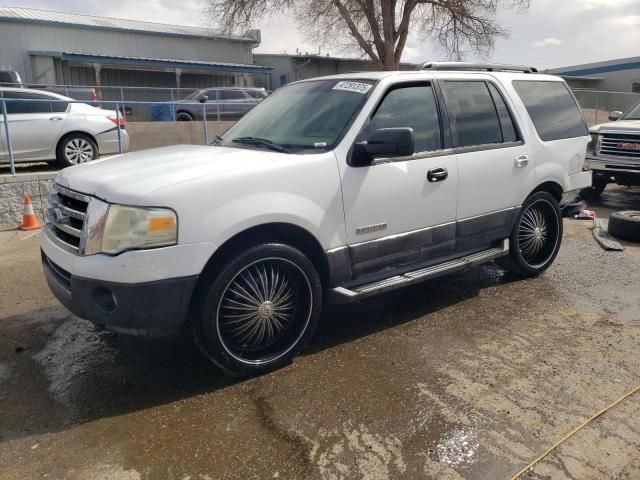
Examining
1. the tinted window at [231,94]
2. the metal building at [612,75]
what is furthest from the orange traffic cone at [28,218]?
the metal building at [612,75]

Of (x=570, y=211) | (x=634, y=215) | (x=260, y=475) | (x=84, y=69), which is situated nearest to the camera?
(x=260, y=475)

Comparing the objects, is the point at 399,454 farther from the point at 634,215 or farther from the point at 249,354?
the point at 634,215

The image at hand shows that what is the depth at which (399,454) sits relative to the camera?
2615mm

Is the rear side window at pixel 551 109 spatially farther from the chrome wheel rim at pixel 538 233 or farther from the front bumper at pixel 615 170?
the front bumper at pixel 615 170

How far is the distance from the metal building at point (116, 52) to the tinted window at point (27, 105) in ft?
72.6

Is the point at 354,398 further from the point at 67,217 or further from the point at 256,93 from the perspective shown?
the point at 256,93

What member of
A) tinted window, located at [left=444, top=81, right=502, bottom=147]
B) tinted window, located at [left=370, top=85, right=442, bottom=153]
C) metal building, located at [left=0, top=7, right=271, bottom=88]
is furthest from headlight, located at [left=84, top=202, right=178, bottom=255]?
metal building, located at [left=0, top=7, right=271, bottom=88]

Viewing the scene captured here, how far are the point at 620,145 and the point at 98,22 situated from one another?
109ft

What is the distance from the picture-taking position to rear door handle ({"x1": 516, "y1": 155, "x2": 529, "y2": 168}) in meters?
4.67

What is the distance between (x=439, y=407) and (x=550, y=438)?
587mm

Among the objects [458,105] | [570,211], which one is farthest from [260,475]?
[570,211]

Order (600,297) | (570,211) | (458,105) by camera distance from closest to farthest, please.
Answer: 1. (458,105)
2. (600,297)
3. (570,211)

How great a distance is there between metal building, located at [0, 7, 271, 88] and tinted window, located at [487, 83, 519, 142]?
95.3 ft

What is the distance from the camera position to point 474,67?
4.92 metres
